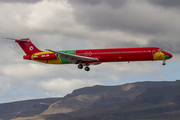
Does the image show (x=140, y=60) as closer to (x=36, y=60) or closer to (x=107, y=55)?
(x=107, y=55)

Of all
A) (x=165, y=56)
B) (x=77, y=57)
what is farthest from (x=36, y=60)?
(x=165, y=56)

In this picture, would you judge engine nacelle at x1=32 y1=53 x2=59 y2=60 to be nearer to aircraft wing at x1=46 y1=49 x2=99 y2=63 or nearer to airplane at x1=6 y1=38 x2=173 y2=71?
airplane at x1=6 y1=38 x2=173 y2=71

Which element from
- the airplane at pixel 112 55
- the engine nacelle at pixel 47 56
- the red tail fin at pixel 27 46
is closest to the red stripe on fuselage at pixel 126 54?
the airplane at pixel 112 55

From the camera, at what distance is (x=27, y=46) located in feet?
305

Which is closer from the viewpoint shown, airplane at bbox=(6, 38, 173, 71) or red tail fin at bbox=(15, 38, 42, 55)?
airplane at bbox=(6, 38, 173, 71)

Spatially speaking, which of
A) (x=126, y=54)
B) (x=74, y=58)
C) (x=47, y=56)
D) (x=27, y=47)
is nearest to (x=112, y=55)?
(x=126, y=54)

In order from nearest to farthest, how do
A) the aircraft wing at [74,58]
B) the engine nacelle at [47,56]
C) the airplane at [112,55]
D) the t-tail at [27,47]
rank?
the aircraft wing at [74,58] < the airplane at [112,55] < the engine nacelle at [47,56] < the t-tail at [27,47]

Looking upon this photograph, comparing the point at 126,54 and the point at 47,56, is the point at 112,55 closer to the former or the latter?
the point at 126,54

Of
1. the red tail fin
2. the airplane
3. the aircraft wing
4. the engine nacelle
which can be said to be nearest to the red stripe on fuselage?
the airplane

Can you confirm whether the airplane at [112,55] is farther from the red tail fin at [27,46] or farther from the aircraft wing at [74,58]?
the red tail fin at [27,46]

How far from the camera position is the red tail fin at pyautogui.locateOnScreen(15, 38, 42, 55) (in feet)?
303

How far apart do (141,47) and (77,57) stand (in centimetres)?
1779

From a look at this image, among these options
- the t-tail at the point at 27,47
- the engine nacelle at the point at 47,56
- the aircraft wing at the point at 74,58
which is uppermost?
the t-tail at the point at 27,47

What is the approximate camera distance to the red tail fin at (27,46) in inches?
3637
